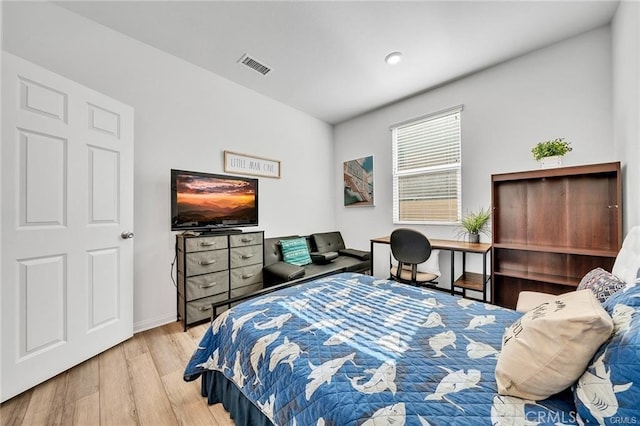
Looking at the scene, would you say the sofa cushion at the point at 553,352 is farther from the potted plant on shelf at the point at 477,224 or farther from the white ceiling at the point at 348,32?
the white ceiling at the point at 348,32

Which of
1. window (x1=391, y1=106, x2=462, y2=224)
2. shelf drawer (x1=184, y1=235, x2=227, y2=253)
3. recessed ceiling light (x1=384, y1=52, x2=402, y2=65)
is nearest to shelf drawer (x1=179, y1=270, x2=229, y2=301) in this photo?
shelf drawer (x1=184, y1=235, x2=227, y2=253)

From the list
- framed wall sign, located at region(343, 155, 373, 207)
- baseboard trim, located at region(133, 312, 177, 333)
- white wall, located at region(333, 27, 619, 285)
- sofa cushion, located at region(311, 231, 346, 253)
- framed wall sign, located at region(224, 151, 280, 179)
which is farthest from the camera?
framed wall sign, located at region(343, 155, 373, 207)

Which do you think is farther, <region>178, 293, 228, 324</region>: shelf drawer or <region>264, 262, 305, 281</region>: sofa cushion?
<region>264, 262, 305, 281</region>: sofa cushion

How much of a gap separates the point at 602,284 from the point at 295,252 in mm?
2811

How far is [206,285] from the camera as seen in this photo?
252 cm

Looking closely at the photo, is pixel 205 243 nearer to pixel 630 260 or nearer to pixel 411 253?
pixel 411 253

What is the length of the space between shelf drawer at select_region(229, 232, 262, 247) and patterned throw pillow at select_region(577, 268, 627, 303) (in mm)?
2786

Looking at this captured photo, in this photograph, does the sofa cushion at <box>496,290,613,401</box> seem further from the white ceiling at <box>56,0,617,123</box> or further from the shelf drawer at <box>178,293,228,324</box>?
the shelf drawer at <box>178,293,228,324</box>

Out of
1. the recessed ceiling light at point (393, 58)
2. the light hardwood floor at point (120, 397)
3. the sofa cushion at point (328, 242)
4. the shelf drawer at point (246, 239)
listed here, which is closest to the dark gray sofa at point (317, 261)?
the sofa cushion at point (328, 242)

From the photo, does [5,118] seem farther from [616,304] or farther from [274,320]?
[616,304]

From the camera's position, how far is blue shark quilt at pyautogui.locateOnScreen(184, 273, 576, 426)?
736mm

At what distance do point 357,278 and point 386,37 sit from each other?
2.27 metres

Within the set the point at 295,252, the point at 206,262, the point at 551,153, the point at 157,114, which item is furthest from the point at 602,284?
the point at 157,114

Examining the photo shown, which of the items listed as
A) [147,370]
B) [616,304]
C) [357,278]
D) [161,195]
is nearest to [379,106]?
[357,278]
